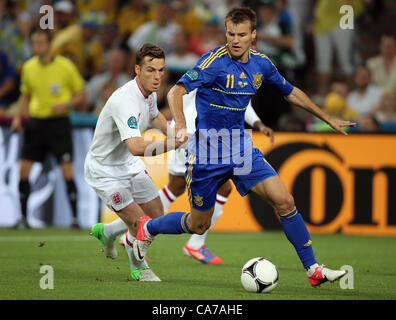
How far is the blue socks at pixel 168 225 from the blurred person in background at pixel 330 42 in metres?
7.48

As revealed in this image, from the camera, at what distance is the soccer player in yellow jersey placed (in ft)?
35.9

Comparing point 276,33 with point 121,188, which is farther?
point 276,33

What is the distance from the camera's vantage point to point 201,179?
6457mm

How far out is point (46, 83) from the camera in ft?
36.3

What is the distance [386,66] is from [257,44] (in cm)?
229

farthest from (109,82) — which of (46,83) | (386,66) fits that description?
(386,66)

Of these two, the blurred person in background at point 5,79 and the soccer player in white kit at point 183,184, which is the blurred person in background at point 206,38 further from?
the soccer player in white kit at point 183,184

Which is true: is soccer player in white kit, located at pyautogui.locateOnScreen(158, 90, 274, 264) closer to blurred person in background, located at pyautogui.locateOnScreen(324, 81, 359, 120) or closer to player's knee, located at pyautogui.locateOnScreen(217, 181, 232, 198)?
player's knee, located at pyautogui.locateOnScreen(217, 181, 232, 198)

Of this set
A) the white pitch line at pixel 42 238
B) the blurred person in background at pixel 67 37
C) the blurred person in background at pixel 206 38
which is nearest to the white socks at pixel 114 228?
the white pitch line at pixel 42 238

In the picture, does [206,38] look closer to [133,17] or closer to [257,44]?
[257,44]

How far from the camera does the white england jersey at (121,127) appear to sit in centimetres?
643

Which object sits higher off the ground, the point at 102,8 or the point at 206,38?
the point at 102,8

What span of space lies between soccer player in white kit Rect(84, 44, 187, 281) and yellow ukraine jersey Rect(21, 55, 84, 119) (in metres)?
4.19
